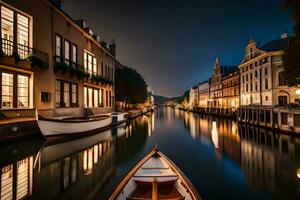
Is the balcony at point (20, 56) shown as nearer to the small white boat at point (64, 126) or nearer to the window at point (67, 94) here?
the window at point (67, 94)

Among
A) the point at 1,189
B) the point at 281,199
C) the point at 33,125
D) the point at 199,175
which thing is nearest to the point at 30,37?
the point at 33,125

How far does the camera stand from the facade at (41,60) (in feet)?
49.0

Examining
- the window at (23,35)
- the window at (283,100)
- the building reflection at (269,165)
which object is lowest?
the building reflection at (269,165)

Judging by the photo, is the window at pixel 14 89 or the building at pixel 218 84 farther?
the building at pixel 218 84

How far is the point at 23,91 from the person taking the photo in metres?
16.0

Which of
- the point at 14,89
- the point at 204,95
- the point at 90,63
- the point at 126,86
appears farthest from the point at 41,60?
the point at 204,95

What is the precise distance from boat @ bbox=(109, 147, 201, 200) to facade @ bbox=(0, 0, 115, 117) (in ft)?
42.4

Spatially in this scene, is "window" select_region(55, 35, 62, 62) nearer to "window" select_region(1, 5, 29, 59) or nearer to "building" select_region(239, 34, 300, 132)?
"window" select_region(1, 5, 29, 59)

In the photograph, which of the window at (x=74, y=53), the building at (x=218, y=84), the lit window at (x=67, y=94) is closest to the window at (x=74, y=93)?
the lit window at (x=67, y=94)

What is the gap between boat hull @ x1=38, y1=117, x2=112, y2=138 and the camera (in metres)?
13.8

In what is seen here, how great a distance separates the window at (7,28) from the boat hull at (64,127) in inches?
247

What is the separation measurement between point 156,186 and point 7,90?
15.4 meters

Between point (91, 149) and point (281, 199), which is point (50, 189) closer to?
point (91, 149)

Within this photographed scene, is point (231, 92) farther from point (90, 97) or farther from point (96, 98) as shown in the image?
point (90, 97)
